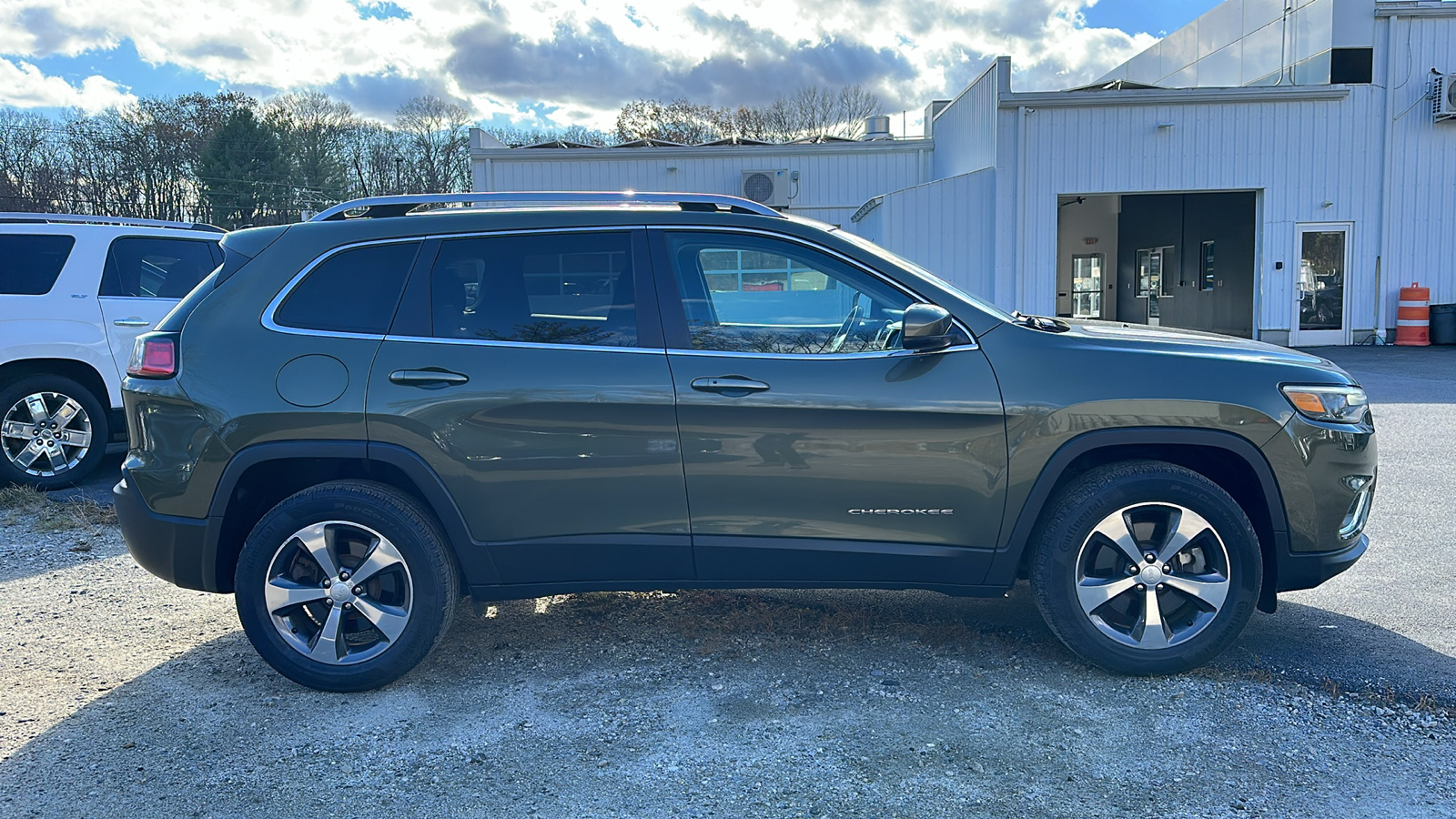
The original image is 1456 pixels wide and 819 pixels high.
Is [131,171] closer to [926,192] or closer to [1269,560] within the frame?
[926,192]

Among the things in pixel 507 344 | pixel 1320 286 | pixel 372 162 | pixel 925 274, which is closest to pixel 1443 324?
pixel 1320 286

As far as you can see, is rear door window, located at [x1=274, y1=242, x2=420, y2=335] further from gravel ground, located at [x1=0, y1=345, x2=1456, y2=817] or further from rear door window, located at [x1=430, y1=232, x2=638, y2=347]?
gravel ground, located at [x1=0, y1=345, x2=1456, y2=817]

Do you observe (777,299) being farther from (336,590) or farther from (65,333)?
(65,333)

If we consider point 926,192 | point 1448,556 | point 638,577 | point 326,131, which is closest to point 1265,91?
point 926,192

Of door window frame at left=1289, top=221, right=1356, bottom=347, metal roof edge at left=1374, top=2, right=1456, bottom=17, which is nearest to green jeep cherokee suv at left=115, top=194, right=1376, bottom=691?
door window frame at left=1289, top=221, right=1356, bottom=347

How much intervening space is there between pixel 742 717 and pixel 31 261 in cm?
674

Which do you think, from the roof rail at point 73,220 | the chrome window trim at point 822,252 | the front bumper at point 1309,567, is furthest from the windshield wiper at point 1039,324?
the roof rail at point 73,220

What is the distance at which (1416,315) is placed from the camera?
63.4ft

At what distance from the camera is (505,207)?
4.13 metres

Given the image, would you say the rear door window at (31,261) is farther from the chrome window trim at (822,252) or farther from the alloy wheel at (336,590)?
the chrome window trim at (822,252)

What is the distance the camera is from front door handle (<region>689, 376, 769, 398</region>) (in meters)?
3.64

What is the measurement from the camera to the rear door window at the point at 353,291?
150 inches

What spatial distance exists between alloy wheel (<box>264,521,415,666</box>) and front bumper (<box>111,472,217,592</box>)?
1.01 feet

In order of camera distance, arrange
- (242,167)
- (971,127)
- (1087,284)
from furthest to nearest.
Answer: (242,167)
(1087,284)
(971,127)
